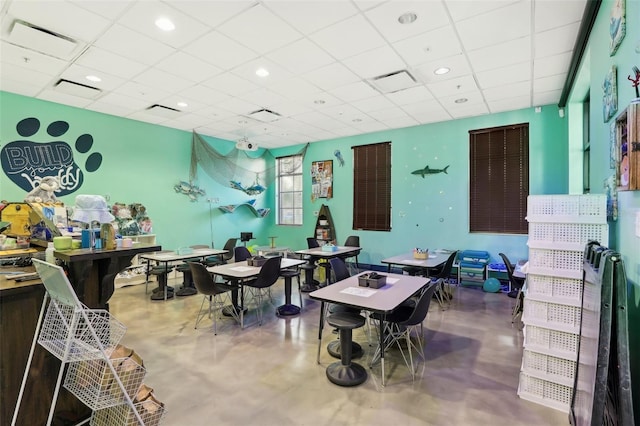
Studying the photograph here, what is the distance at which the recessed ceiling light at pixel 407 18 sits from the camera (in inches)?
115

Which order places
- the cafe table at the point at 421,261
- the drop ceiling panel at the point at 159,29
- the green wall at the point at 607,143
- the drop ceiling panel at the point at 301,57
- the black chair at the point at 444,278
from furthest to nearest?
1. the black chair at the point at 444,278
2. the cafe table at the point at 421,261
3. the drop ceiling panel at the point at 301,57
4. the drop ceiling panel at the point at 159,29
5. the green wall at the point at 607,143

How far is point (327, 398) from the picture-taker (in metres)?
2.53

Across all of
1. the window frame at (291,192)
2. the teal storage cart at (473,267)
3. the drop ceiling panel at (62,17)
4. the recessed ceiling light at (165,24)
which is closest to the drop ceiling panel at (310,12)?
the recessed ceiling light at (165,24)

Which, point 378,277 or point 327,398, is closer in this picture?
point 327,398

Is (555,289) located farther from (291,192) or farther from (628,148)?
A: (291,192)

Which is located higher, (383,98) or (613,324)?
(383,98)

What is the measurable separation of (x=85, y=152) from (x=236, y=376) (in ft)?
17.3

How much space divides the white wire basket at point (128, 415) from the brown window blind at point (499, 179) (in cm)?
591

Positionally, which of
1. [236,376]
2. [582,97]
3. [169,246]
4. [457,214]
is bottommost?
[236,376]

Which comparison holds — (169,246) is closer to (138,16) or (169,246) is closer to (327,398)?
(138,16)

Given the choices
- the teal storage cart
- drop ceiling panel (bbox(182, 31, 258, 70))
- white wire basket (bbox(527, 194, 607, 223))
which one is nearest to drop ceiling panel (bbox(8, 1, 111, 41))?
drop ceiling panel (bbox(182, 31, 258, 70))

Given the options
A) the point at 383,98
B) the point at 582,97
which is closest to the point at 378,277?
the point at 383,98

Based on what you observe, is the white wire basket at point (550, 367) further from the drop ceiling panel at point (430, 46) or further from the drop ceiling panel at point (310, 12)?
the drop ceiling panel at point (310, 12)

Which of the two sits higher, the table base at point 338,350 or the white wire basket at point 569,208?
the white wire basket at point 569,208
